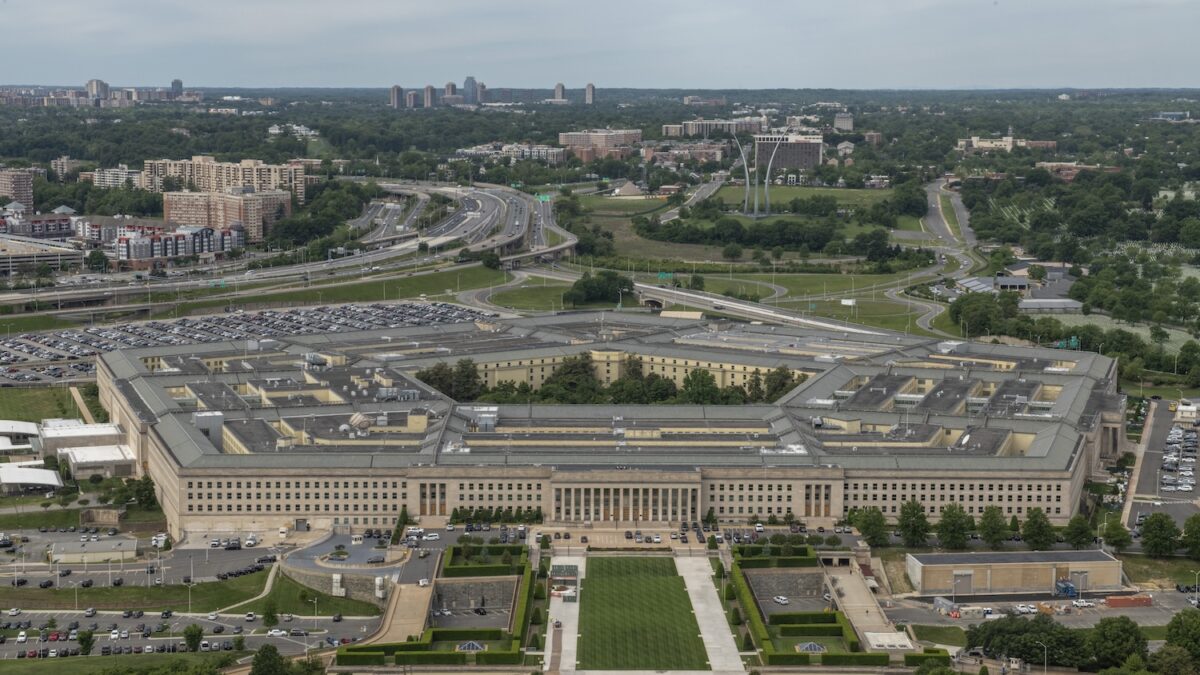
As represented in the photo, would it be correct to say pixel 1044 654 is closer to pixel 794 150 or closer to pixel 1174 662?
pixel 1174 662

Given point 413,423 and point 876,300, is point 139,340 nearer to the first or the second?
point 413,423

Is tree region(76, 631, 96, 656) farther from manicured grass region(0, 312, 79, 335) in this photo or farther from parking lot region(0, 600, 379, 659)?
manicured grass region(0, 312, 79, 335)

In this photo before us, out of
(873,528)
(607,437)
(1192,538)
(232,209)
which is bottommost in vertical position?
(873,528)

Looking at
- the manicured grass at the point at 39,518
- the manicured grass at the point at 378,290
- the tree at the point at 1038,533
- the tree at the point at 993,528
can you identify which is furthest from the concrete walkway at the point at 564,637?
the manicured grass at the point at 378,290

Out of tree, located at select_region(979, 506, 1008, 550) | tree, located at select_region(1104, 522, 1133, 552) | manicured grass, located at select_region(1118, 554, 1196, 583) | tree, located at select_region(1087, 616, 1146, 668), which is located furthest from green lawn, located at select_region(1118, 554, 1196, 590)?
tree, located at select_region(1087, 616, 1146, 668)

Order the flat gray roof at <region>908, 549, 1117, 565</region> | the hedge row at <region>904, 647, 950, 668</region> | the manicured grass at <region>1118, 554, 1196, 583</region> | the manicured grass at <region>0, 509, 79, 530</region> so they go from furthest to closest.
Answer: the manicured grass at <region>0, 509, 79, 530</region>
the manicured grass at <region>1118, 554, 1196, 583</region>
the flat gray roof at <region>908, 549, 1117, 565</region>
the hedge row at <region>904, 647, 950, 668</region>

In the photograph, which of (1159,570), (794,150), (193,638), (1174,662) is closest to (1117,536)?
(1159,570)
